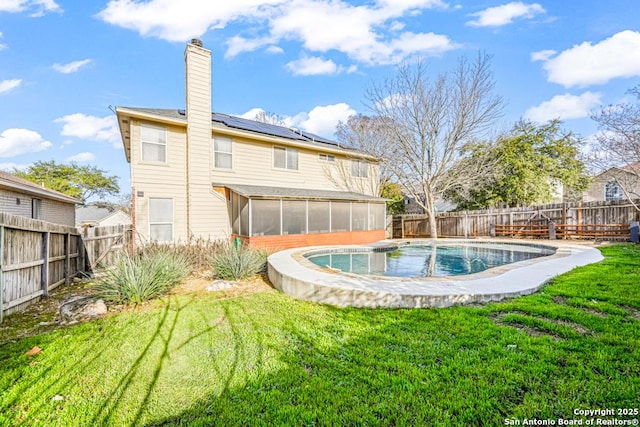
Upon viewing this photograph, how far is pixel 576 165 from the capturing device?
1814cm

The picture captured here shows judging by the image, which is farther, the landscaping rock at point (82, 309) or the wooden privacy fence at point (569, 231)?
the wooden privacy fence at point (569, 231)

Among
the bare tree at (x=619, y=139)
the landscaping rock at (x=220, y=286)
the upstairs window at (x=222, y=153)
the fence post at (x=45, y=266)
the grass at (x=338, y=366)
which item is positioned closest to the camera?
the grass at (x=338, y=366)

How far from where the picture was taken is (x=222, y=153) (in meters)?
12.0

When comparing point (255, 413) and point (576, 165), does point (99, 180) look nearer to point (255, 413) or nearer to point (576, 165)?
point (255, 413)

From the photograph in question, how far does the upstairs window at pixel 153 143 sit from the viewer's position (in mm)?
10359

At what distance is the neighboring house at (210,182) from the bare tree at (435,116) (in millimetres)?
4760

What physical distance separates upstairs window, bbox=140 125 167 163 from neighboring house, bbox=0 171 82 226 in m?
4.67

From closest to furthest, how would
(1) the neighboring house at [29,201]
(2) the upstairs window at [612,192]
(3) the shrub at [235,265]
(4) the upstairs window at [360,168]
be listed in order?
1. (3) the shrub at [235,265]
2. (1) the neighboring house at [29,201]
3. (4) the upstairs window at [360,168]
4. (2) the upstairs window at [612,192]

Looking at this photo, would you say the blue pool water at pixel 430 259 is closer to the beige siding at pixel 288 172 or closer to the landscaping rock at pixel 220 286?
the landscaping rock at pixel 220 286

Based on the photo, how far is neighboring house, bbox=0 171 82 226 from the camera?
10891 mm

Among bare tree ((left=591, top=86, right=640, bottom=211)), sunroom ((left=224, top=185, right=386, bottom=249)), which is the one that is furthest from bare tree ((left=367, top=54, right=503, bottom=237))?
bare tree ((left=591, top=86, right=640, bottom=211))

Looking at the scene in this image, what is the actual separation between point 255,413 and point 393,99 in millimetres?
16160

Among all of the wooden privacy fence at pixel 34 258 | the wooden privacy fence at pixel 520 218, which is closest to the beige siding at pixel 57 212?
the wooden privacy fence at pixel 34 258

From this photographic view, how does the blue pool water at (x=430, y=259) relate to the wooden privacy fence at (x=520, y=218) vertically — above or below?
below
